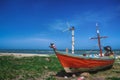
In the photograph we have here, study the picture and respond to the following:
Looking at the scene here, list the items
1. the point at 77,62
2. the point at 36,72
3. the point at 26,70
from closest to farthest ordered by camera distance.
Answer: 1. the point at 77,62
2. the point at 36,72
3. the point at 26,70

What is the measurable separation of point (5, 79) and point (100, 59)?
7.89 meters

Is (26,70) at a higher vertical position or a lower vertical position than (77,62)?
lower

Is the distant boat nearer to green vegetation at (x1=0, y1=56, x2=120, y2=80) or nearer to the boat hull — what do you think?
the boat hull

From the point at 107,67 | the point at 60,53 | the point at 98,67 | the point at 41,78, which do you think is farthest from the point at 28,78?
the point at 107,67

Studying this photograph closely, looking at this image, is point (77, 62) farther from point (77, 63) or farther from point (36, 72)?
point (36, 72)

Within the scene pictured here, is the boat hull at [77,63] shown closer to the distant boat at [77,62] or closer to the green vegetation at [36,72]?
the distant boat at [77,62]

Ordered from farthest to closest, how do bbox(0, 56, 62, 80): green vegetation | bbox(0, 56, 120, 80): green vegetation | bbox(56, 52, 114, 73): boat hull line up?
bbox(56, 52, 114, 73): boat hull, bbox(0, 56, 62, 80): green vegetation, bbox(0, 56, 120, 80): green vegetation

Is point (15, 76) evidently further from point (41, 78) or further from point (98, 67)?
point (98, 67)

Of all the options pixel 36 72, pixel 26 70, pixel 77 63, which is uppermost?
pixel 77 63

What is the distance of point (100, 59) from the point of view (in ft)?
59.2

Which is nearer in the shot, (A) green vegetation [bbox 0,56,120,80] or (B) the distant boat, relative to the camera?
(A) green vegetation [bbox 0,56,120,80]

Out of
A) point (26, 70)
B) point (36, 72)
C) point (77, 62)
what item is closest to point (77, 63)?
point (77, 62)

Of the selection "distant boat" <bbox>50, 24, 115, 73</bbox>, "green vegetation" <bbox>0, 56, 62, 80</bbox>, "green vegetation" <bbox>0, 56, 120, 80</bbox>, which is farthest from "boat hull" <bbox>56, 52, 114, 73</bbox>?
"green vegetation" <bbox>0, 56, 62, 80</bbox>

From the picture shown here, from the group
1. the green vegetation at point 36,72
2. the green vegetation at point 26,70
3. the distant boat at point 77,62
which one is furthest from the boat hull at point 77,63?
the green vegetation at point 26,70
